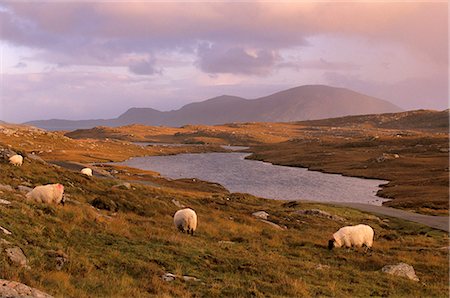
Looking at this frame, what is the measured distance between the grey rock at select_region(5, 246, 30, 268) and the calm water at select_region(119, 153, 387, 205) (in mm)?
64099

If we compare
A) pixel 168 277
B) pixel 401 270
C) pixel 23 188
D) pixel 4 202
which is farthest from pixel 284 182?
pixel 168 277

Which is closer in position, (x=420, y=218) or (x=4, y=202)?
(x=4, y=202)

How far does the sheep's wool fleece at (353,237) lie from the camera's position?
26.4 metres

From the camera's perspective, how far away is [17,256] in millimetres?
12953

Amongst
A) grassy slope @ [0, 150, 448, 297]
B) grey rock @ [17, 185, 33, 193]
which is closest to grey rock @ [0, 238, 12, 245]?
grassy slope @ [0, 150, 448, 297]

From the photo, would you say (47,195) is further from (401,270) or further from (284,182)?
(284,182)

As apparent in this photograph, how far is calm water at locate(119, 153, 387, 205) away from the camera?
260ft

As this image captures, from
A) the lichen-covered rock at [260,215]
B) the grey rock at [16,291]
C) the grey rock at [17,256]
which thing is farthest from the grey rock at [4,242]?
the lichen-covered rock at [260,215]

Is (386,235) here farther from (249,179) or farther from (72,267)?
(249,179)

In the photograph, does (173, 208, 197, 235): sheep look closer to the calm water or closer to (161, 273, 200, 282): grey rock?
(161, 273, 200, 282): grey rock

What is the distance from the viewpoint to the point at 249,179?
102 metres

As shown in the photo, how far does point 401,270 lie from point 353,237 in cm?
564

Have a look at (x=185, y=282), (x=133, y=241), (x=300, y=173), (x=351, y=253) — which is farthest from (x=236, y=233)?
(x=300, y=173)

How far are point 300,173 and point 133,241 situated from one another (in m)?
99.9
